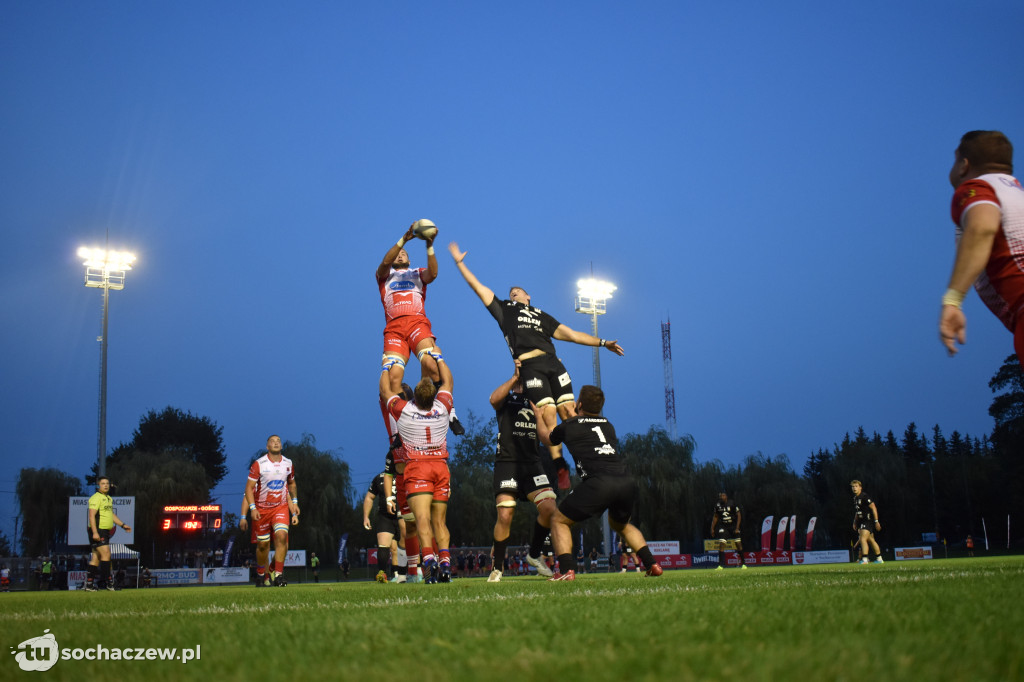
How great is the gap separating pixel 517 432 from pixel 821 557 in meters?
26.9

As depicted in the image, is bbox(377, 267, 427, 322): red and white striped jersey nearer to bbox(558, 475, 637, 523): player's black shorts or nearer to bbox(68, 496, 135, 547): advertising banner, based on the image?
bbox(558, 475, 637, 523): player's black shorts

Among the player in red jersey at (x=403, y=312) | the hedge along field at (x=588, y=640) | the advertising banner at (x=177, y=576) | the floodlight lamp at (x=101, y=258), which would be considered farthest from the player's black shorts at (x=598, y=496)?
the advertising banner at (x=177, y=576)

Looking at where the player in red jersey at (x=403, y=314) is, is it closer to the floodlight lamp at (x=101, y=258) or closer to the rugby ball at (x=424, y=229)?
the rugby ball at (x=424, y=229)

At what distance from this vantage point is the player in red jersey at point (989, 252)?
12.3ft

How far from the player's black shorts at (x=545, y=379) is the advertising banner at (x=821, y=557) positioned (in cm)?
2577

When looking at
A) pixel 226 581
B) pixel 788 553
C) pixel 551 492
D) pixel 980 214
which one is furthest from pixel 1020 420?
pixel 980 214

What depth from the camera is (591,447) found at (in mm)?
7328

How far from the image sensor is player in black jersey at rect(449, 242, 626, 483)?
364 inches

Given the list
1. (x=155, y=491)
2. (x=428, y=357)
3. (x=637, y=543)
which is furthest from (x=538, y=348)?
(x=155, y=491)

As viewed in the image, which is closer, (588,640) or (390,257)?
(588,640)

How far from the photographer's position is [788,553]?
1266 inches

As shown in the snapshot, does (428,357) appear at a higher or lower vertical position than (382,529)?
higher

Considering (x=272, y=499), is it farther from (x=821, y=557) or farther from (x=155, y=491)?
(x=155, y=491)

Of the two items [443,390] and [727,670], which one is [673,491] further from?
[727,670]
